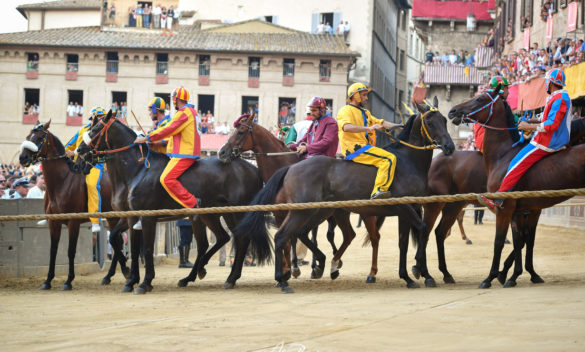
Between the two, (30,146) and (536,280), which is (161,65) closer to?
(30,146)

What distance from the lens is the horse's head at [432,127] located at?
11852 millimetres

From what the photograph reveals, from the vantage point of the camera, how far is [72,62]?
187 feet

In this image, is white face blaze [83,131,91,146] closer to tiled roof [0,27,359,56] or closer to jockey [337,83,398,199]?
jockey [337,83,398,199]

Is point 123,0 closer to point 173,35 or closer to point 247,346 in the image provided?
point 173,35

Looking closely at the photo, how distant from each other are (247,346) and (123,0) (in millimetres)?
57855

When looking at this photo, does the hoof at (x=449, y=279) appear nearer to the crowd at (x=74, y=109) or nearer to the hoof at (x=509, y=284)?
the hoof at (x=509, y=284)

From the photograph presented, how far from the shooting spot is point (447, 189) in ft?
44.8

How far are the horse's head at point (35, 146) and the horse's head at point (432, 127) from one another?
5.83 m

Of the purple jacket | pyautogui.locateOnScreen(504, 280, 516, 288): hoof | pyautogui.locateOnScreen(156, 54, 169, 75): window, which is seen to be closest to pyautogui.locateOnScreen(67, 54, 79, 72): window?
pyautogui.locateOnScreen(156, 54, 169, 75): window

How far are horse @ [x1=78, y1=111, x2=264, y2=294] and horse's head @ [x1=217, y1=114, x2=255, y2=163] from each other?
0.64 feet

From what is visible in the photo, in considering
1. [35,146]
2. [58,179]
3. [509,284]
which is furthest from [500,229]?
[35,146]

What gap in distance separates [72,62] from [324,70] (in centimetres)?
1689

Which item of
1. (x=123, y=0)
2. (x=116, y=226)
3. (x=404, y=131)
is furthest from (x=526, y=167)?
(x=123, y=0)

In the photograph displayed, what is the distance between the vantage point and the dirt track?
664 cm
